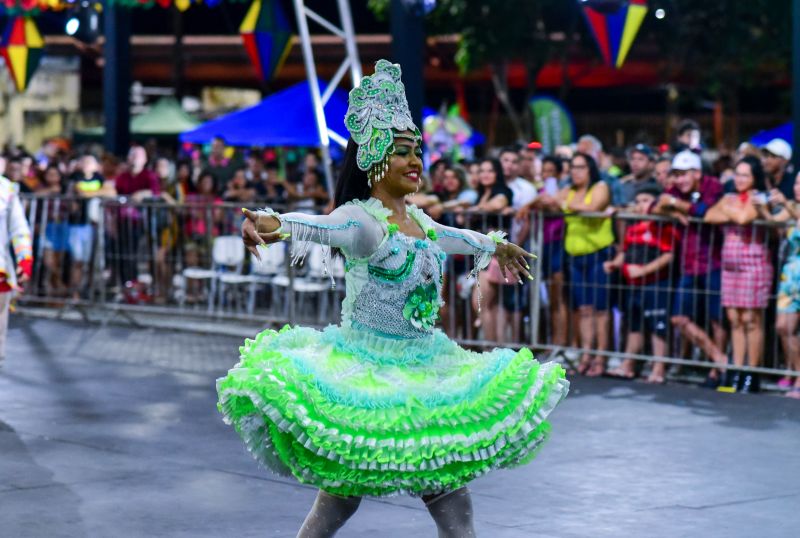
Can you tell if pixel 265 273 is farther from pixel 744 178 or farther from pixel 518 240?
pixel 744 178

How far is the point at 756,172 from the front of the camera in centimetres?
1134

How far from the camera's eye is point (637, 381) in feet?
39.2

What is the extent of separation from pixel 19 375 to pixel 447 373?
7.33 m

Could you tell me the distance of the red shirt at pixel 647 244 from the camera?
11.7 m

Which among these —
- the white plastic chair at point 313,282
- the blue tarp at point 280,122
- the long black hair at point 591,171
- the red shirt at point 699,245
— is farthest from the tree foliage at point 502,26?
the red shirt at point 699,245

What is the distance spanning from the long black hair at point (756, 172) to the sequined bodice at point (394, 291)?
6036 millimetres

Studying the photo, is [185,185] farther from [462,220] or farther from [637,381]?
[637,381]

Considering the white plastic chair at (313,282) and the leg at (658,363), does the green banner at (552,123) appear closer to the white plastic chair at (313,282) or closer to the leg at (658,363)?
the white plastic chair at (313,282)

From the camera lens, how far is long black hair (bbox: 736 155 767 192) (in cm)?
1129

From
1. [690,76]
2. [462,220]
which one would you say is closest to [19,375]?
[462,220]

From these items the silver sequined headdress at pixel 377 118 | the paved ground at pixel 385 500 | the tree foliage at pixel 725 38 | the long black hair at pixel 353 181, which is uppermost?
the tree foliage at pixel 725 38

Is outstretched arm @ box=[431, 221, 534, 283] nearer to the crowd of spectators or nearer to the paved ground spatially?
the paved ground

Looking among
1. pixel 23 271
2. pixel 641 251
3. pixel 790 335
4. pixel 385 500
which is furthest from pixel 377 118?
pixel 641 251

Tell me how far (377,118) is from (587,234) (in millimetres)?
6681
